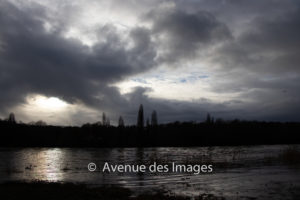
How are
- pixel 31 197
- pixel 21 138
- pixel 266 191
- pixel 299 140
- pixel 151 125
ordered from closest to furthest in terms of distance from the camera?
1. pixel 31 197
2. pixel 266 191
3. pixel 299 140
4. pixel 21 138
5. pixel 151 125

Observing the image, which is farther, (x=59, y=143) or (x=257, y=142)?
(x=59, y=143)

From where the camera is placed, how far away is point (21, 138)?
149875 millimetres

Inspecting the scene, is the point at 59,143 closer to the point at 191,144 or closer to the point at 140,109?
the point at 140,109

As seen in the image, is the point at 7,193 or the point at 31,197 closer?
the point at 31,197

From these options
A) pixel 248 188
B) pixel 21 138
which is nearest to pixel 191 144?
pixel 21 138

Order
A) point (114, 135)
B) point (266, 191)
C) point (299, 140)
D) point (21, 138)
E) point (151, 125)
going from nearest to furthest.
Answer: point (266, 191) → point (299, 140) → point (21, 138) → point (114, 135) → point (151, 125)

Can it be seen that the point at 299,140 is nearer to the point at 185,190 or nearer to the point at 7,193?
the point at 185,190

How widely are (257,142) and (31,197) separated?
444 feet

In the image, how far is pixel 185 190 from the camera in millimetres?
23344

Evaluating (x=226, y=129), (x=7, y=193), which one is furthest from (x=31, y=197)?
(x=226, y=129)

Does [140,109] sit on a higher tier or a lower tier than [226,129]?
higher

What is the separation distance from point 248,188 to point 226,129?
142 metres

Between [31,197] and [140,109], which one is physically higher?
[140,109]

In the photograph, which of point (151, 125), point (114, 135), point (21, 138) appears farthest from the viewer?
point (151, 125)
